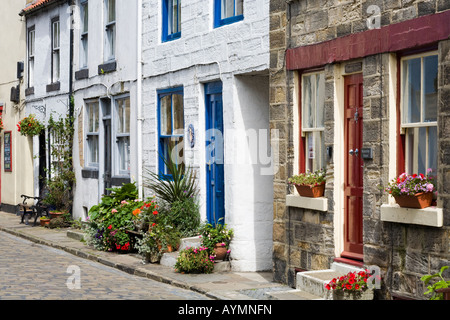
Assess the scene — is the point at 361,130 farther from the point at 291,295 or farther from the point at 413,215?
the point at 291,295

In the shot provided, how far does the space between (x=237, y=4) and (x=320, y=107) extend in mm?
2912

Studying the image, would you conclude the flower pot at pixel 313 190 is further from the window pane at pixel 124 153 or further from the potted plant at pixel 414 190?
the window pane at pixel 124 153

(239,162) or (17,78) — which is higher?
(17,78)

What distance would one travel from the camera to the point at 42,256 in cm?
1337

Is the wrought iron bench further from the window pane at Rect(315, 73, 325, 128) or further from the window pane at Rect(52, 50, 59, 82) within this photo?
the window pane at Rect(315, 73, 325, 128)

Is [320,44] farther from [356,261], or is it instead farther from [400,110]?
[356,261]

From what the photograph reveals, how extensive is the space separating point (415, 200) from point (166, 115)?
7.04m

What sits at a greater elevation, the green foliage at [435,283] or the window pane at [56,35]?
the window pane at [56,35]

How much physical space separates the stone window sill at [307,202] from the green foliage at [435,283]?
1959 mm

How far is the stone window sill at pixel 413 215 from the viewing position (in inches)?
287

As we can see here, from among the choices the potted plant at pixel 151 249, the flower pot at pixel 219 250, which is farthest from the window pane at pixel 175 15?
the flower pot at pixel 219 250

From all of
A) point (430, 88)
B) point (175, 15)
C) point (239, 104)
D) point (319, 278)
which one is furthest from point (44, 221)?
point (430, 88)

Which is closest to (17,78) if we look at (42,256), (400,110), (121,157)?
(121,157)

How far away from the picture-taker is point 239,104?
11344 mm
